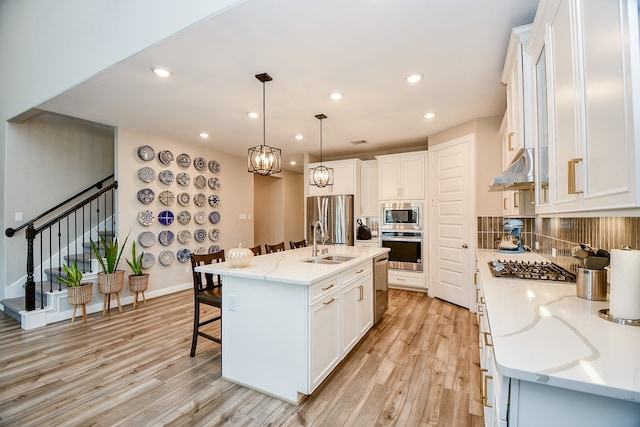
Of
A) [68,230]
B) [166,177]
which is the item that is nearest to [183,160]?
[166,177]

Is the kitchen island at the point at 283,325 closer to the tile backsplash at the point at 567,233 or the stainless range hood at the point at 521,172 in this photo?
the stainless range hood at the point at 521,172

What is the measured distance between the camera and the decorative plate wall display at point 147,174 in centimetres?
441

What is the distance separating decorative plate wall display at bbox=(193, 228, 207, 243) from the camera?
5230mm

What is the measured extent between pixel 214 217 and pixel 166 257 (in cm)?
115

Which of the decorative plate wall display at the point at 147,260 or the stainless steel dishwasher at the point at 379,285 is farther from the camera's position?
the decorative plate wall display at the point at 147,260

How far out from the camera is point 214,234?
5.54 metres

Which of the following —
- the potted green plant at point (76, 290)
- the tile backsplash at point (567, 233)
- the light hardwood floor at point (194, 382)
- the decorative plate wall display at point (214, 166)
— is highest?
the decorative plate wall display at point (214, 166)

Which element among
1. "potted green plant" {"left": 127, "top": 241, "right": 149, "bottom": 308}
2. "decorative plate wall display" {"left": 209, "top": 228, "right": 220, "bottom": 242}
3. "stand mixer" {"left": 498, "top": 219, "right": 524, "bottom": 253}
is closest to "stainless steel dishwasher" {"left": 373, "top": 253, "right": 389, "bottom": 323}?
"stand mixer" {"left": 498, "top": 219, "right": 524, "bottom": 253}

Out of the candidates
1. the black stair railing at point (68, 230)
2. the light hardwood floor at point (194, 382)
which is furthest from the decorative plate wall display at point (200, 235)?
the light hardwood floor at point (194, 382)

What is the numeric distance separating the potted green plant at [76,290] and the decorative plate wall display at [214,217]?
224 centimetres

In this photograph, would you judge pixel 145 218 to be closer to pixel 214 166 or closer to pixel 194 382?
pixel 214 166

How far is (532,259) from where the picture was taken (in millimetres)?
2783

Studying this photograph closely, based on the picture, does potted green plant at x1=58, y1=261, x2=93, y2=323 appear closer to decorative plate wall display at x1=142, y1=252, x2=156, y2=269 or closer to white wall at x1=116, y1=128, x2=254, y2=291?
white wall at x1=116, y1=128, x2=254, y2=291

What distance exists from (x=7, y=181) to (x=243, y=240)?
3.68 m
